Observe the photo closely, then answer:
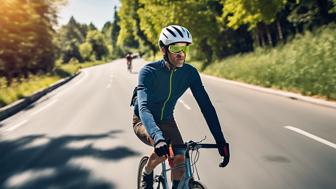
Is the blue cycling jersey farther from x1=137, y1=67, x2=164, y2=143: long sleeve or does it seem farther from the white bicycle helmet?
the white bicycle helmet

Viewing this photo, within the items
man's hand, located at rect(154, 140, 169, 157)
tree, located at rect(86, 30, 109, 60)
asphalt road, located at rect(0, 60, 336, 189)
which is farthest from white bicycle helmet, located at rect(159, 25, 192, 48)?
tree, located at rect(86, 30, 109, 60)

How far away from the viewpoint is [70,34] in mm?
145875

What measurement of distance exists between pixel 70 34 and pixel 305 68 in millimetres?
139302

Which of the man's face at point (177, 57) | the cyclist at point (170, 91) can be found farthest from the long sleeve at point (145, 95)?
the man's face at point (177, 57)

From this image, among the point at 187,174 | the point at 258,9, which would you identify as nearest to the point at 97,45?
the point at 258,9

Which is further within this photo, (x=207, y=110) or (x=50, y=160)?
(x=50, y=160)

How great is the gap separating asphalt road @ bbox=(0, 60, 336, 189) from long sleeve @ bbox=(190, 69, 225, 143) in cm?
223

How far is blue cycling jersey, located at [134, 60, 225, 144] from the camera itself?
3.33 meters

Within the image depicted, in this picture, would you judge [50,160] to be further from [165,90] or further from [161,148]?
[161,148]

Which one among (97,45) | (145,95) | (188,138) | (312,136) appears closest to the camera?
(145,95)

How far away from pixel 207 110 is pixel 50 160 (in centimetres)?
469

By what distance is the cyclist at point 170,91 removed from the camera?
3.20 m

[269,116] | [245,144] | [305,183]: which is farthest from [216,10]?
[305,183]

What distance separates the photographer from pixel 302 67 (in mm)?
15172
